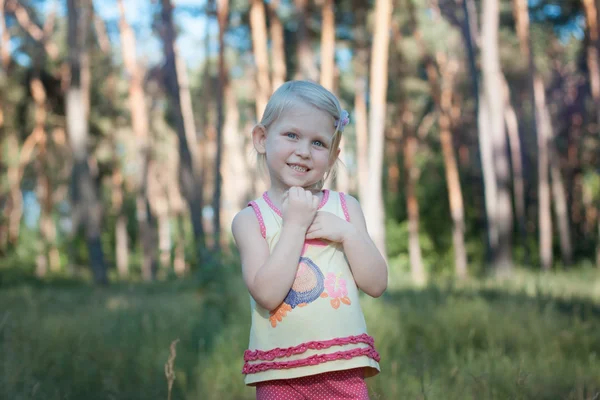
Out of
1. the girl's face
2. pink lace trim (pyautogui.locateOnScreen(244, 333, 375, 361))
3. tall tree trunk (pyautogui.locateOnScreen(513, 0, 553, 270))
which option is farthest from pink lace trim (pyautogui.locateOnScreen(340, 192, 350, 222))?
tall tree trunk (pyautogui.locateOnScreen(513, 0, 553, 270))

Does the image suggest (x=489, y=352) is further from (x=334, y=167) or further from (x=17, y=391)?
(x=17, y=391)

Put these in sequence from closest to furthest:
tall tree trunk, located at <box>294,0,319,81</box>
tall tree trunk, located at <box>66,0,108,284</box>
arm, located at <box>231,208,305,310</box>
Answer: arm, located at <box>231,208,305,310</box> → tall tree trunk, located at <box>66,0,108,284</box> → tall tree trunk, located at <box>294,0,319,81</box>

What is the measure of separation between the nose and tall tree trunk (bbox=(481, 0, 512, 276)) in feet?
37.6

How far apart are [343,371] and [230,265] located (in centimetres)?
729

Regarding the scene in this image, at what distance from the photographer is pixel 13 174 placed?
1016 inches

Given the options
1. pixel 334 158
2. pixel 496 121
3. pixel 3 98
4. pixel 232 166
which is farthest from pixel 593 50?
pixel 3 98

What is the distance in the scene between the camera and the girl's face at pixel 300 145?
196cm

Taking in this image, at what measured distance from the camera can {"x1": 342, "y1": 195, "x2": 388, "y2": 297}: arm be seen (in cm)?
190

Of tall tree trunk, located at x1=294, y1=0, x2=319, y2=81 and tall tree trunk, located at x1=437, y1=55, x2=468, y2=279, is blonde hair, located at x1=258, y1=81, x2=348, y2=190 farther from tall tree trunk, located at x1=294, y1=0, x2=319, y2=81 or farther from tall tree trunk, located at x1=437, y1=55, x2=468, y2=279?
tall tree trunk, located at x1=437, y1=55, x2=468, y2=279

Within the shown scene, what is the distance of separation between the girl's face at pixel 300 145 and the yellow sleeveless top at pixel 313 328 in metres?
0.22

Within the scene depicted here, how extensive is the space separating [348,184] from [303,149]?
22111mm

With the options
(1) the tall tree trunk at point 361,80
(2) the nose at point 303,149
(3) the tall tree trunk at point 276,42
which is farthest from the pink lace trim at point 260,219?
(1) the tall tree trunk at point 361,80

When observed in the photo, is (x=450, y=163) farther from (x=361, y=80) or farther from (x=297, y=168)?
(x=297, y=168)

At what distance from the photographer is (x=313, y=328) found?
Answer: 1833mm
